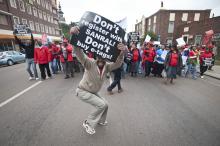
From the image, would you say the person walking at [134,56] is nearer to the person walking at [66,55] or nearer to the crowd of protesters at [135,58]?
the crowd of protesters at [135,58]

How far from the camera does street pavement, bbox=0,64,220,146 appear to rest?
8.95ft

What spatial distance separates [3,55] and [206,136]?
17290 millimetres

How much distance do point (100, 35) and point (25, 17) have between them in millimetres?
32259

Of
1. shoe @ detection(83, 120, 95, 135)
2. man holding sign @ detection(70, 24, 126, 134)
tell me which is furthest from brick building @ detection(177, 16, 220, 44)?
shoe @ detection(83, 120, 95, 135)

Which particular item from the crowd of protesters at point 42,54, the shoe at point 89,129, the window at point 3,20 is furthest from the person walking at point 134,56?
the window at point 3,20

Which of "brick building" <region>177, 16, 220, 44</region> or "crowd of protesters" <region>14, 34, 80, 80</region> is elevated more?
"brick building" <region>177, 16, 220, 44</region>

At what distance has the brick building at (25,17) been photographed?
73.8 ft

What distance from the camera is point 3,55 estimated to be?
46.8 feet

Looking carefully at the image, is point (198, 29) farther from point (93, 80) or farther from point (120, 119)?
point (93, 80)

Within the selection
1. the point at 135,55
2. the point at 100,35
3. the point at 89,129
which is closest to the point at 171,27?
the point at 135,55

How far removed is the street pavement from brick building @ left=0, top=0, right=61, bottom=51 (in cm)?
2196

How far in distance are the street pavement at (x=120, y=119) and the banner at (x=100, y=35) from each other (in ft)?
5.21

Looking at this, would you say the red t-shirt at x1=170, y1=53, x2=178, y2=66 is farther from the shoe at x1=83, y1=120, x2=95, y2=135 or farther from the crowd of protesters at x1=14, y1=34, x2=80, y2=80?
the shoe at x1=83, y1=120, x2=95, y2=135

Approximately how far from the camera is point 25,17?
28391 mm
